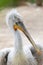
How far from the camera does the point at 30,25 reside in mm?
6840

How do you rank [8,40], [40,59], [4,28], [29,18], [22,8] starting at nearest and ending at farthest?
[40,59] < [8,40] < [4,28] < [29,18] < [22,8]

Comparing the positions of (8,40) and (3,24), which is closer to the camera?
(8,40)

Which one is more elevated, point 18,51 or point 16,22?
point 16,22

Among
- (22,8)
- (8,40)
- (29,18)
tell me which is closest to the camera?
(8,40)

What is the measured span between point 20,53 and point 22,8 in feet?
21.0

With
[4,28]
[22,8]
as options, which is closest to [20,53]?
[4,28]

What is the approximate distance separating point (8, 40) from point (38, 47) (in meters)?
2.46

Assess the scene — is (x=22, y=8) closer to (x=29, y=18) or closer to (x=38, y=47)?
(x=29, y=18)

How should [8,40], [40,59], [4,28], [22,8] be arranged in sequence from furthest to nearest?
[22,8]
[4,28]
[8,40]
[40,59]

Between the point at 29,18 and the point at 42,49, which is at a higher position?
the point at 42,49

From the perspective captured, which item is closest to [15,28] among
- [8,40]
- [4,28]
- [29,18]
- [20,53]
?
[20,53]

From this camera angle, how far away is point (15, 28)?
2977 mm

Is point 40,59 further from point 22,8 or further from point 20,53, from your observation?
point 22,8

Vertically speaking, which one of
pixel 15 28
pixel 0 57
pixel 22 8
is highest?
pixel 15 28
